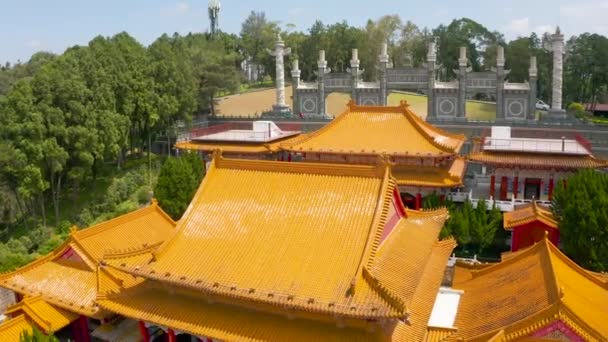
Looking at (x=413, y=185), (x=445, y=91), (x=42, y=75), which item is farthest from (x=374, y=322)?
(x=445, y=91)

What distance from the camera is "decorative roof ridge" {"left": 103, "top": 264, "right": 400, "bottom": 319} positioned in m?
10.7

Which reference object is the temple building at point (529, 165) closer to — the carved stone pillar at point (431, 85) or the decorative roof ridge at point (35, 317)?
the carved stone pillar at point (431, 85)

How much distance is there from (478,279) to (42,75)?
25.9 metres

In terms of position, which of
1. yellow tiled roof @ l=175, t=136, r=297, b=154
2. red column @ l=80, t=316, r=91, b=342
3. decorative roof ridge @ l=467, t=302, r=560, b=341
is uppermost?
yellow tiled roof @ l=175, t=136, r=297, b=154

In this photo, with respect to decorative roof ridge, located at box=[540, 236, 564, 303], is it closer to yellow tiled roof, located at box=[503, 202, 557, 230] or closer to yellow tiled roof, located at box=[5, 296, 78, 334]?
yellow tiled roof, located at box=[503, 202, 557, 230]

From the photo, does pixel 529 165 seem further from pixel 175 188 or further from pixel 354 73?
pixel 354 73

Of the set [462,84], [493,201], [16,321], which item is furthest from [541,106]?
[16,321]

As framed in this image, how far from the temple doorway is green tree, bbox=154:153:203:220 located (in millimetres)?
17205

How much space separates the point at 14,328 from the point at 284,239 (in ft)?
28.2

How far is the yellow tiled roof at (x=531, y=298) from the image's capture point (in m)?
10.9

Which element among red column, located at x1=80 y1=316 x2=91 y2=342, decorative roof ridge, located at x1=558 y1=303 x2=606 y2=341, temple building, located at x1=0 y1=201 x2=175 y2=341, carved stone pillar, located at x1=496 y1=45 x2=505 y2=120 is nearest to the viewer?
decorative roof ridge, located at x1=558 y1=303 x2=606 y2=341

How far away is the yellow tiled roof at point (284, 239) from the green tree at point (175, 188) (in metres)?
10.7

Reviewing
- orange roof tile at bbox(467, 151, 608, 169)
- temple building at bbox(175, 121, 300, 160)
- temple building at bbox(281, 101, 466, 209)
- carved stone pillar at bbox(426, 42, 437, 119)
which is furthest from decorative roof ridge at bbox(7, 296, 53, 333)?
carved stone pillar at bbox(426, 42, 437, 119)

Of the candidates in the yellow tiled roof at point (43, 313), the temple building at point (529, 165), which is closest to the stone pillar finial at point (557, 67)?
the temple building at point (529, 165)
